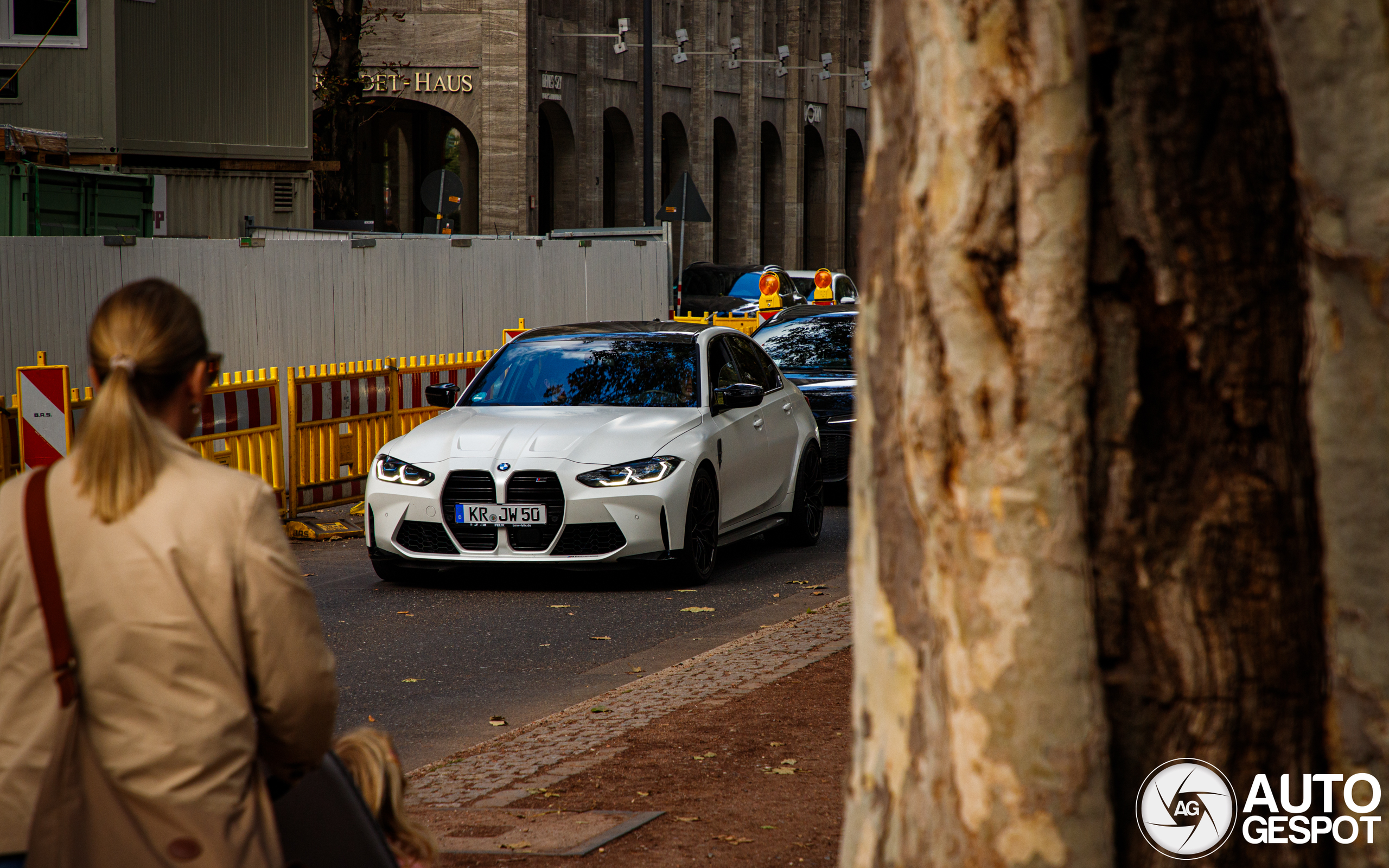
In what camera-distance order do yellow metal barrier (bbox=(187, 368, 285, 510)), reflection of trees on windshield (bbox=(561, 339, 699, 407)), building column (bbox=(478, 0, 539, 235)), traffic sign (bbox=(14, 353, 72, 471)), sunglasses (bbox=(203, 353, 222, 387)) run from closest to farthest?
sunglasses (bbox=(203, 353, 222, 387)), reflection of trees on windshield (bbox=(561, 339, 699, 407)), traffic sign (bbox=(14, 353, 72, 471)), yellow metal barrier (bbox=(187, 368, 285, 510)), building column (bbox=(478, 0, 539, 235))

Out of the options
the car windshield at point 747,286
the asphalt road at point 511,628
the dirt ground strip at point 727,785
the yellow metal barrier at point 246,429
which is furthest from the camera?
the car windshield at point 747,286

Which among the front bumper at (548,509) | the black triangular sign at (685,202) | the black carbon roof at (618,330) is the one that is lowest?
the front bumper at (548,509)

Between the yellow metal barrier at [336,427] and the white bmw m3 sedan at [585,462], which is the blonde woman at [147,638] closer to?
the white bmw m3 sedan at [585,462]

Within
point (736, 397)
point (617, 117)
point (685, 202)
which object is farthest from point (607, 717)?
point (617, 117)

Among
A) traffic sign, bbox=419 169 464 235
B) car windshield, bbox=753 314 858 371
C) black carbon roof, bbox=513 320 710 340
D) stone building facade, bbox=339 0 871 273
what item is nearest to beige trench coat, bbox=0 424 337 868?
black carbon roof, bbox=513 320 710 340

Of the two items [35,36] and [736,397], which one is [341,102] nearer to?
[35,36]

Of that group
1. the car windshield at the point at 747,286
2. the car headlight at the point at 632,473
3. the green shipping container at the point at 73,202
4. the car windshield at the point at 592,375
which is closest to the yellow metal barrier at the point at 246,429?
the car windshield at the point at 592,375

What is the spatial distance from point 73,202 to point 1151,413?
20403 mm

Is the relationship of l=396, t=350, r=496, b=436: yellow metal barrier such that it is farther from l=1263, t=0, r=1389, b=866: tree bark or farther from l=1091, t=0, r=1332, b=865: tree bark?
l=1263, t=0, r=1389, b=866: tree bark

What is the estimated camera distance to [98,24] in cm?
2362

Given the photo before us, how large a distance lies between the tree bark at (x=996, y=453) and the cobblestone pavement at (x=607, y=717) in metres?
3.36

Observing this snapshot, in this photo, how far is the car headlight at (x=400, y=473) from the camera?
10.7 meters

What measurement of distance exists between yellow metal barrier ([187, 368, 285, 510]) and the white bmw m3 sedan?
2198 millimetres

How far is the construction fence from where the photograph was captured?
11.9 meters
